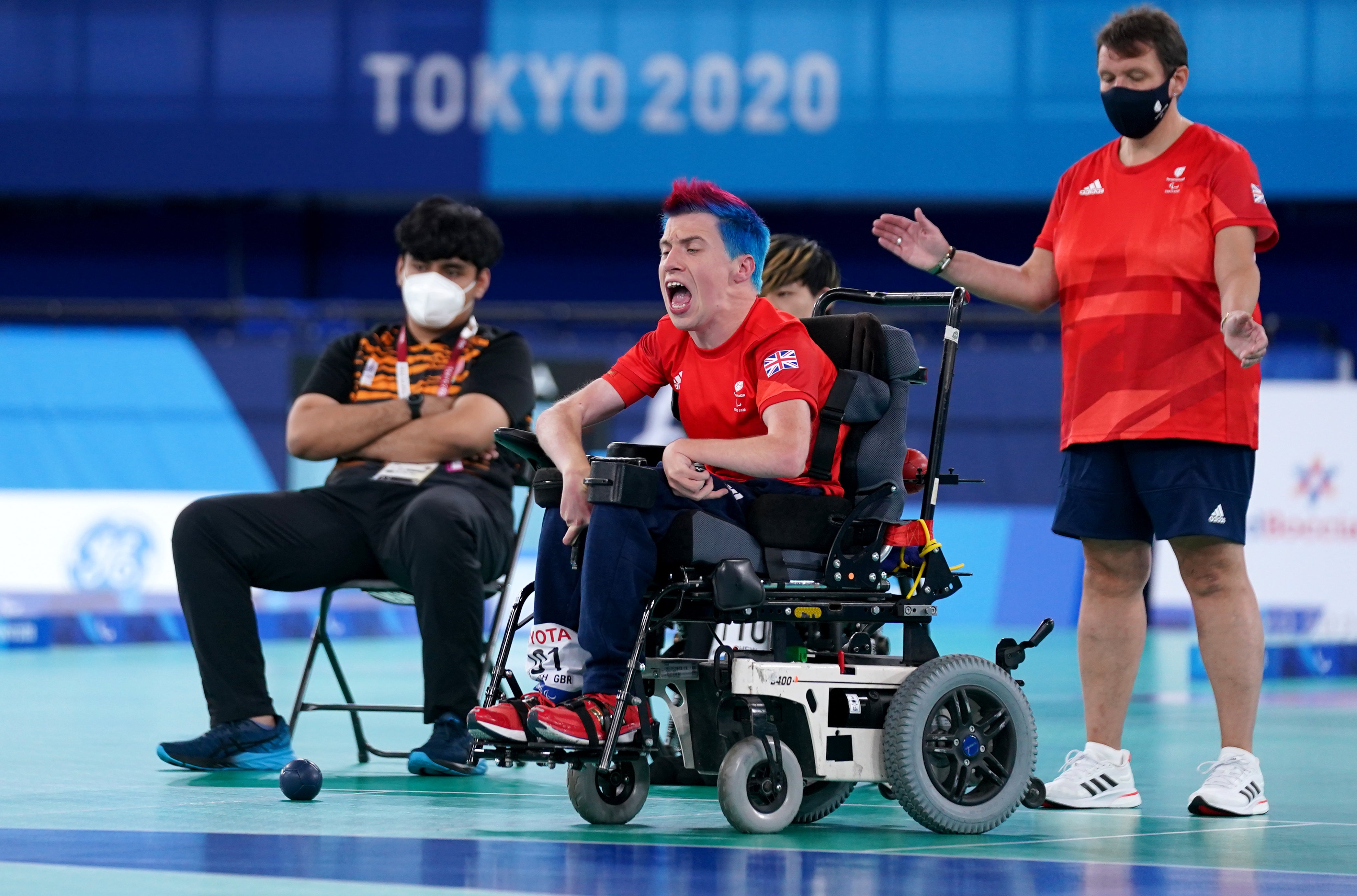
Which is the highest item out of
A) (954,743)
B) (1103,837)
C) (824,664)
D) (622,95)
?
(622,95)

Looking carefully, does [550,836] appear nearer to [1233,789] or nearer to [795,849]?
[795,849]

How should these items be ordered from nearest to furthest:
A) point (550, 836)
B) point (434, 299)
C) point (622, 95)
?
point (550, 836) < point (434, 299) < point (622, 95)

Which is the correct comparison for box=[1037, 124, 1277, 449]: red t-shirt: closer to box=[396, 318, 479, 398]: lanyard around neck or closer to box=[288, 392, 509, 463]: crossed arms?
box=[288, 392, 509, 463]: crossed arms

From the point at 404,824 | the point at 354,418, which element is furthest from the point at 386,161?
the point at 404,824

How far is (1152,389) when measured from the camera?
154 inches

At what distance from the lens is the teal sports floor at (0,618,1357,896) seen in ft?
9.05

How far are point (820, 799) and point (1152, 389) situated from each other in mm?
1185

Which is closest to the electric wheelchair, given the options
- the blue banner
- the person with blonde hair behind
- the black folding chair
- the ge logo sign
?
the black folding chair

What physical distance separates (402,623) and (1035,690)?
454cm

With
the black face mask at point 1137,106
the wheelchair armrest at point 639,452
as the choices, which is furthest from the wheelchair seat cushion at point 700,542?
the black face mask at point 1137,106

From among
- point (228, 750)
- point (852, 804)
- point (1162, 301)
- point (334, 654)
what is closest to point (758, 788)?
point (852, 804)

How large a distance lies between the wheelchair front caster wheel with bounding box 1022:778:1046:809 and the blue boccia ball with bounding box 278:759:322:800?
1.50 m

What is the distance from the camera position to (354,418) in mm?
4723

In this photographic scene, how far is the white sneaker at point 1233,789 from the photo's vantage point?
372 cm
